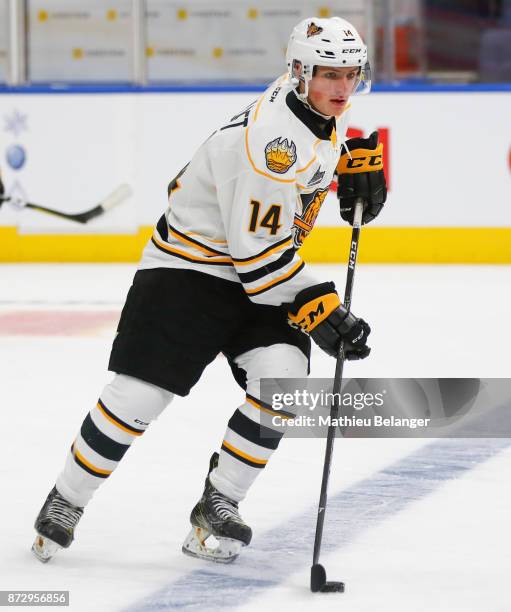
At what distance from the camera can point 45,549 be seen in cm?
250

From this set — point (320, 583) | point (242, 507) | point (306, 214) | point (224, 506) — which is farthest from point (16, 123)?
point (320, 583)

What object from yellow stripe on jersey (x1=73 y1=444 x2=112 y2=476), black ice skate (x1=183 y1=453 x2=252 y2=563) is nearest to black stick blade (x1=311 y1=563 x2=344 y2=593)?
black ice skate (x1=183 y1=453 x2=252 y2=563)

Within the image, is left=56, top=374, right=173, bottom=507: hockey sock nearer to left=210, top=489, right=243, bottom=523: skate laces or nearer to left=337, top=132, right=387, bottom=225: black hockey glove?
left=210, top=489, right=243, bottom=523: skate laces

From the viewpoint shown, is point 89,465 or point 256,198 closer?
point 256,198

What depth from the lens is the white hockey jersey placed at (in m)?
2.37

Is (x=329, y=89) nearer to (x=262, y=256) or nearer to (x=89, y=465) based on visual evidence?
(x=262, y=256)

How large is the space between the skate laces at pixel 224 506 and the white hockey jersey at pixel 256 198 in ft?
Answer: 1.28

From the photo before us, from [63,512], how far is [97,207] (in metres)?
5.10

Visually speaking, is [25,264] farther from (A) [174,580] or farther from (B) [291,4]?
(A) [174,580]

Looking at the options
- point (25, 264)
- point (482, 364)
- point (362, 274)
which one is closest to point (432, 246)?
point (362, 274)

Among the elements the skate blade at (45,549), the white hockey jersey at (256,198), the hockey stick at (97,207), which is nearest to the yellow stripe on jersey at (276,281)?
the white hockey jersey at (256,198)

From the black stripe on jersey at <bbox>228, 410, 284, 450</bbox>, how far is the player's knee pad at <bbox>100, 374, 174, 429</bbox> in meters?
0.15

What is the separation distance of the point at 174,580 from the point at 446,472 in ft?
3.11

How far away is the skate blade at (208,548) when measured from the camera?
2508mm
